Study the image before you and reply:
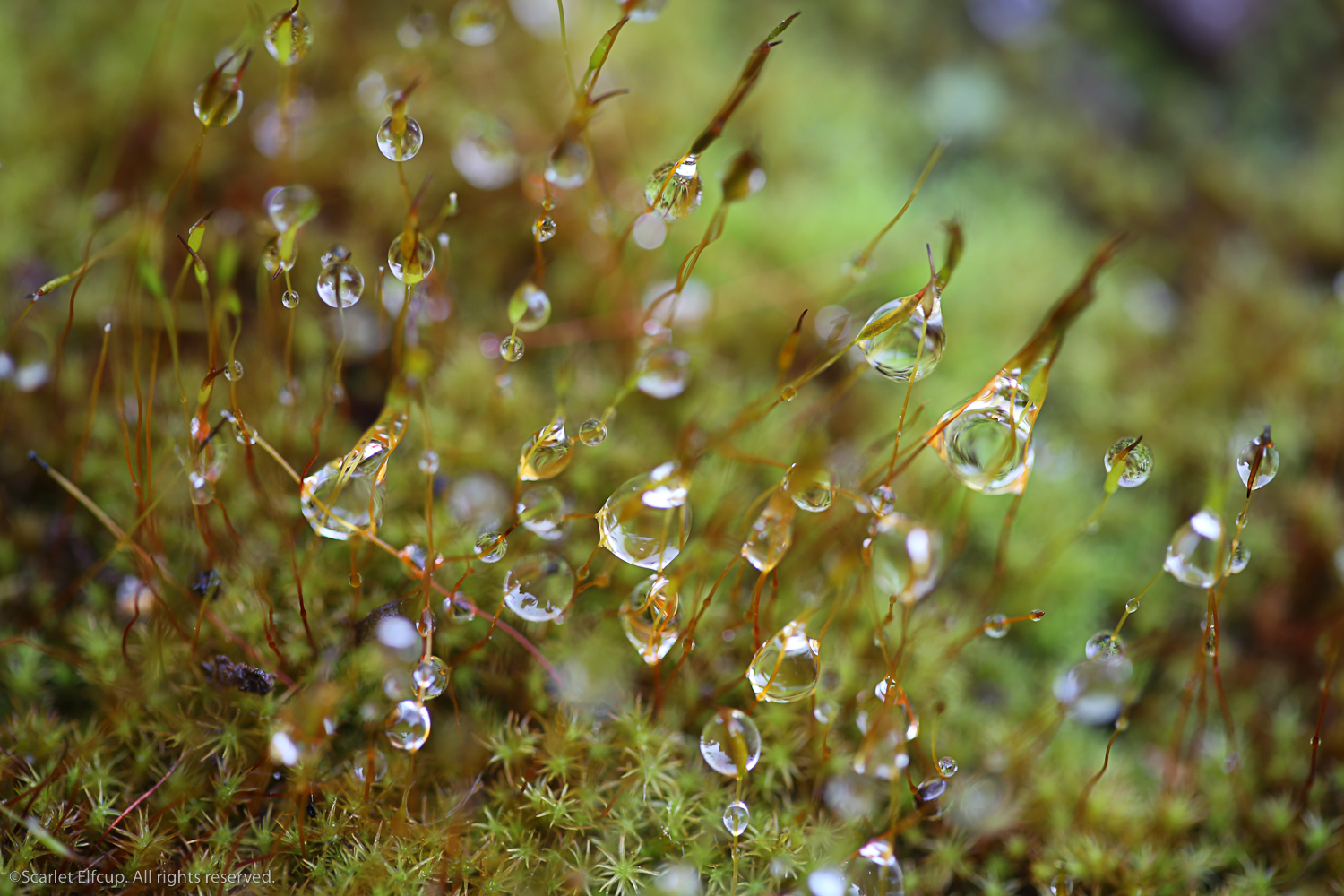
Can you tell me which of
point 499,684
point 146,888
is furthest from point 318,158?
point 146,888

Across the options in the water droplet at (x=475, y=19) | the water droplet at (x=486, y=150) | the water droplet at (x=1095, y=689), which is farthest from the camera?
the water droplet at (x=486, y=150)

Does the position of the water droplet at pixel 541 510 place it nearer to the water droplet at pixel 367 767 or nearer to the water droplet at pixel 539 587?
the water droplet at pixel 539 587

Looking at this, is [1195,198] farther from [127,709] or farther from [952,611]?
[127,709]

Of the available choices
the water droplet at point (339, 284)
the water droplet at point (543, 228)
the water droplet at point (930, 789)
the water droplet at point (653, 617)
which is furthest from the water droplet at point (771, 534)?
the water droplet at point (339, 284)

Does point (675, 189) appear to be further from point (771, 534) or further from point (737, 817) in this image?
point (737, 817)

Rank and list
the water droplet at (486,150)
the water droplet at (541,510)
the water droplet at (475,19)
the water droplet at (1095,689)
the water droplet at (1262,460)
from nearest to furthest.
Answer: the water droplet at (1262,460), the water droplet at (541,510), the water droplet at (1095,689), the water droplet at (475,19), the water droplet at (486,150)

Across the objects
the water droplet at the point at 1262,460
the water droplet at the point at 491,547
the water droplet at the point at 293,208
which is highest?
the water droplet at the point at 293,208

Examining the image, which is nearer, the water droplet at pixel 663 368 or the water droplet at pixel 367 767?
the water droplet at pixel 367 767

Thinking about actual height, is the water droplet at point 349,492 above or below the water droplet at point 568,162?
below
